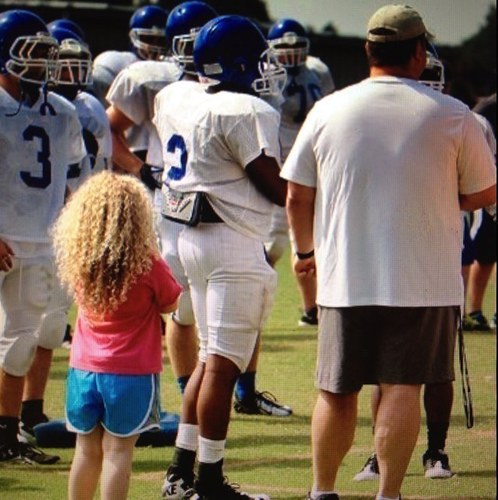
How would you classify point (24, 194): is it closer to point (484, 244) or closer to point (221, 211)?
point (221, 211)

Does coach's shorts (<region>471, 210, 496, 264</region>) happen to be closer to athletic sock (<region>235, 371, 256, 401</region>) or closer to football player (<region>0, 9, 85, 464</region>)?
athletic sock (<region>235, 371, 256, 401</region>)

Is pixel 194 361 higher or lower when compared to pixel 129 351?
lower

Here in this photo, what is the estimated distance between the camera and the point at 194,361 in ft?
25.9

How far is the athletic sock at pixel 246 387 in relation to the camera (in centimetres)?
855

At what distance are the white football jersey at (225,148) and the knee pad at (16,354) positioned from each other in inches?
44.7

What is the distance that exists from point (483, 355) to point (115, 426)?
5.16 m

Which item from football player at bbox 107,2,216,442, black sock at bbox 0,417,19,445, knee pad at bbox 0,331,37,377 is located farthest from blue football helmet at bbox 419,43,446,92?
black sock at bbox 0,417,19,445

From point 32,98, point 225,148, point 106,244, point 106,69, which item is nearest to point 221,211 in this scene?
point 225,148

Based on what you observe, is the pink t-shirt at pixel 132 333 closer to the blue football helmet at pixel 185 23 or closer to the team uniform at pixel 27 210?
the team uniform at pixel 27 210

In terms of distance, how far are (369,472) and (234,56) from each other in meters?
1.93

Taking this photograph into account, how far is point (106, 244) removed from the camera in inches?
231

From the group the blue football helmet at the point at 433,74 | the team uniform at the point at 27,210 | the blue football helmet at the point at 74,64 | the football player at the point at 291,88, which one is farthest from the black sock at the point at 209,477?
the football player at the point at 291,88

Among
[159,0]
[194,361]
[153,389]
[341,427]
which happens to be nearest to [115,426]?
[153,389]

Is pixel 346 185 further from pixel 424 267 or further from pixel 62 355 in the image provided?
pixel 62 355
